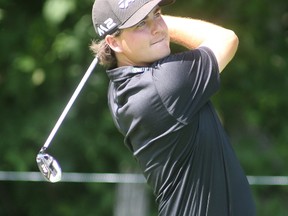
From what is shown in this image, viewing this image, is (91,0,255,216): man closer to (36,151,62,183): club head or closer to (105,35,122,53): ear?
(105,35,122,53): ear

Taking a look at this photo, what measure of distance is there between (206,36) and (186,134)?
1.29 feet

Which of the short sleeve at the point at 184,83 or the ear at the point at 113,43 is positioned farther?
the ear at the point at 113,43

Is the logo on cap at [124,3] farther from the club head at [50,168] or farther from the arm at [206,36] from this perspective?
the club head at [50,168]

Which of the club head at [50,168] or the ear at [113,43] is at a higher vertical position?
the ear at [113,43]

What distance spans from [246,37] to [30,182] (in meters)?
1.91

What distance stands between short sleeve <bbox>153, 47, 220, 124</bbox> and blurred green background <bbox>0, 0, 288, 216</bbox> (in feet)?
11.0

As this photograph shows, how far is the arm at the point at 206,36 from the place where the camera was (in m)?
3.13

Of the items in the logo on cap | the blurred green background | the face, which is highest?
the logo on cap

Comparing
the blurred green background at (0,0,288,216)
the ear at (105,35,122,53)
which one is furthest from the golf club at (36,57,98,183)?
the blurred green background at (0,0,288,216)

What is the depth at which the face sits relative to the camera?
10.1 feet

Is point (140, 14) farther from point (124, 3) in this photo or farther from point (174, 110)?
point (174, 110)

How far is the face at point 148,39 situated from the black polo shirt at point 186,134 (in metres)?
0.04

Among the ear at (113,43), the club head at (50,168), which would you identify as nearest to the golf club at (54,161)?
the club head at (50,168)

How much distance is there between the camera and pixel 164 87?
3.02m
